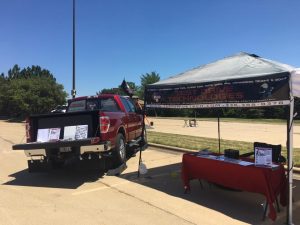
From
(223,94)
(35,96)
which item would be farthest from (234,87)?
(35,96)

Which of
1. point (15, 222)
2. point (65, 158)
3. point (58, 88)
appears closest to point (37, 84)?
point (58, 88)

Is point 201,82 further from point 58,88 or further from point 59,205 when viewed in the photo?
point 58,88

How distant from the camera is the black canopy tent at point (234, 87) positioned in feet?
17.7

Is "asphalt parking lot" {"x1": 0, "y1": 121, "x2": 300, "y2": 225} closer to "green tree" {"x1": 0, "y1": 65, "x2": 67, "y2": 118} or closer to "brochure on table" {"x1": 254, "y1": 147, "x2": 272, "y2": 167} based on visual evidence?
"brochure on table" {"x1": 254, "y1": 147, "x2": 272, "y2": 167}

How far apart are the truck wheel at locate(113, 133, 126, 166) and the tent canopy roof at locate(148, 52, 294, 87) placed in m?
2.00

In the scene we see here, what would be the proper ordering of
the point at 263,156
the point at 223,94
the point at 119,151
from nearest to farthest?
1. the point at 263,156
2. the point at 223,94
3. the point at 119,151

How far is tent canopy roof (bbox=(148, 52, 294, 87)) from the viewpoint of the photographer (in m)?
6.00

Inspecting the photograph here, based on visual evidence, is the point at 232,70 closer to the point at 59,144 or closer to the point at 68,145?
the point at 68,145

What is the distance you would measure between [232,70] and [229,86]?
0.55 m

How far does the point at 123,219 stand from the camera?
18.0 ft

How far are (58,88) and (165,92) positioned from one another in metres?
35.6

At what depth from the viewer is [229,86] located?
6.32 metres

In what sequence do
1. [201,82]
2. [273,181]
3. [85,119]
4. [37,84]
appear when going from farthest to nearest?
[37,84], [85,119], [201,82], [273,181]

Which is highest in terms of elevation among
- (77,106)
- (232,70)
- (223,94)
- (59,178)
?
(232,70)
